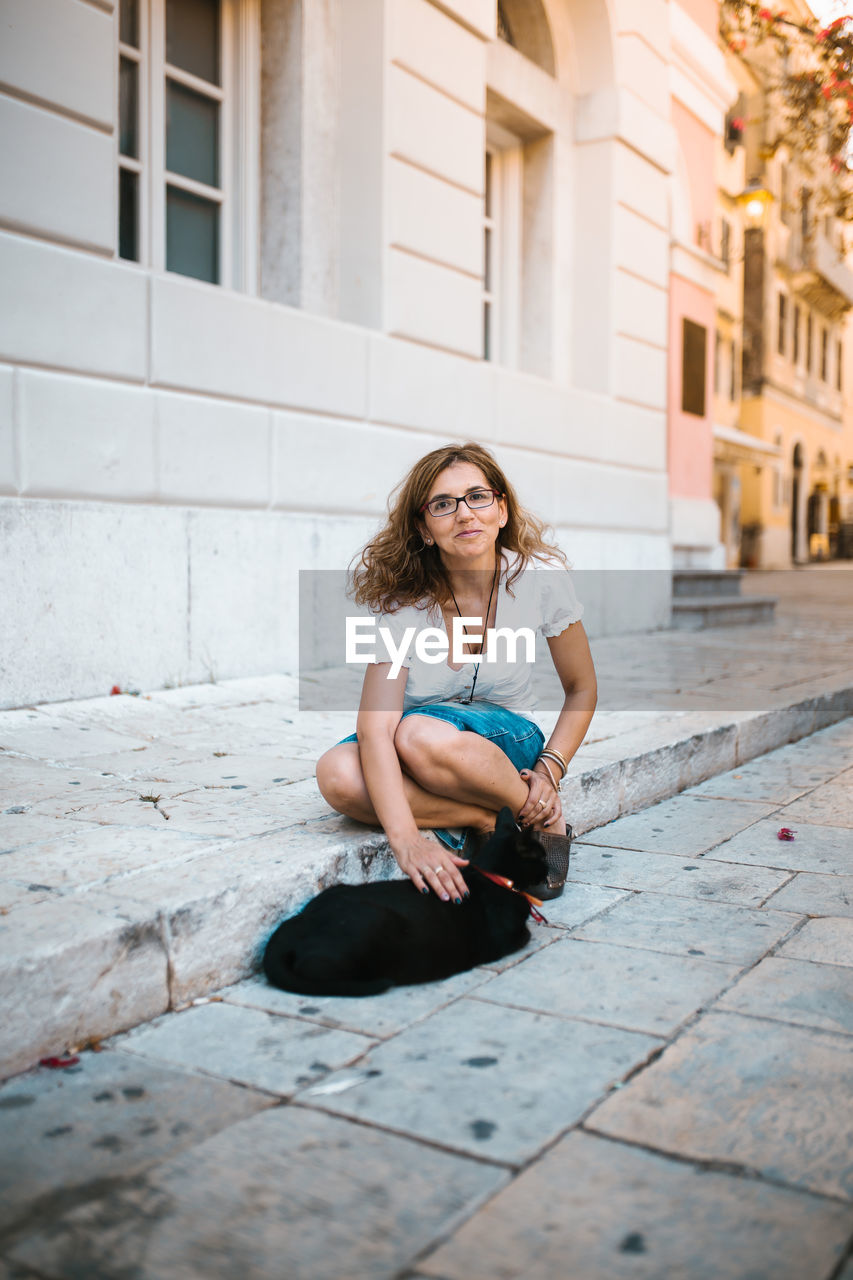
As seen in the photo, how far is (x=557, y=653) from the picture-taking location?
10.6 feet

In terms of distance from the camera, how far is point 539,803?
9.86ft

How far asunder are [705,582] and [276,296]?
6.15 meters

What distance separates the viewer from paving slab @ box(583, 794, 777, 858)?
12.3 feet

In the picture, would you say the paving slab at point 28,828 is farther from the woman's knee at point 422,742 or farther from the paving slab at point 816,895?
the paving slab at point 816,895

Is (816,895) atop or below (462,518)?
below

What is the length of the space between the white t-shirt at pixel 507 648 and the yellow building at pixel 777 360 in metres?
16.7

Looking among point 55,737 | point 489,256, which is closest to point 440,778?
point 55,737

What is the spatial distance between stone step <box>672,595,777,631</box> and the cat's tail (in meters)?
8.01

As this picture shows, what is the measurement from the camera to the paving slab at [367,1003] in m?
2.28

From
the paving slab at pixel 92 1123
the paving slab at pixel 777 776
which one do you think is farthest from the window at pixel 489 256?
the paving slab at pixel 92 1123

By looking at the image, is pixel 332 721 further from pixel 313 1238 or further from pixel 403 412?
pixel 313 1238

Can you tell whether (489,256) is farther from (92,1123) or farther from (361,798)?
(92,1123)

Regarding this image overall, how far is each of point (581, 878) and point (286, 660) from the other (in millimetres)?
2992

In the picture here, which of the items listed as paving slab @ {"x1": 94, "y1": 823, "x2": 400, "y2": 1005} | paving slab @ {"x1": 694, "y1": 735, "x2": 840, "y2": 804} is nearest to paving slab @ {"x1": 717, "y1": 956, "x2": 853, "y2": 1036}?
paving slab @ {"x1": 94, "y1": 823, "x2": 400, "y2": 1005}
